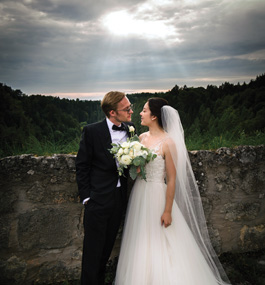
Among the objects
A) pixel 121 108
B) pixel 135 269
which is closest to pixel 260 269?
pixel 135 269

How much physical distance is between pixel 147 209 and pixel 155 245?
1.30ft

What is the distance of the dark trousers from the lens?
226cm

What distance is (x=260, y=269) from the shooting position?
2.87 m

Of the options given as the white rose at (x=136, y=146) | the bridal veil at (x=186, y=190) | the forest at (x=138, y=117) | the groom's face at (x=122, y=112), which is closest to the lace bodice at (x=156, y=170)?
the bridal veil at (x=186, y=190)

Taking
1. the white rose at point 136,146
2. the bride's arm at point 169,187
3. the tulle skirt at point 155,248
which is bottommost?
the tulle skirt at point 155,248

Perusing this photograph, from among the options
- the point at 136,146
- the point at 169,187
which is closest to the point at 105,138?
the point at 136,146

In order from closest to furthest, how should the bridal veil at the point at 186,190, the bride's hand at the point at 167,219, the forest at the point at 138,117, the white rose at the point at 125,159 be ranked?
the white rose at the point at 125,159
the bride's hand at the point at 167,219
the bridal veil at the point at 186,190
the forest at the point at 138,117

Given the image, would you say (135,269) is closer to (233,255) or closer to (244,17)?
(233,255)

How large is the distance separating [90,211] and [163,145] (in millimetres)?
1085

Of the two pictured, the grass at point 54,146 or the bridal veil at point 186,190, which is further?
the grass at point 54,146

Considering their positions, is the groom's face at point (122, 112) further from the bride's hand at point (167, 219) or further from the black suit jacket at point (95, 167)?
the bride's hand at point (167, 219)

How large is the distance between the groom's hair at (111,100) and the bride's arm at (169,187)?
2.52 feet

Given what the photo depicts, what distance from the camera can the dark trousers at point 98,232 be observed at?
7.41 feet

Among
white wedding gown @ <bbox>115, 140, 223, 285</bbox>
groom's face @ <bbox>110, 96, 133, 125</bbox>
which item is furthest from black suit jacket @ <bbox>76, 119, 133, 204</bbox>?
white wedding gown @ <bbox>115, 140, 223, 285</bbox>
